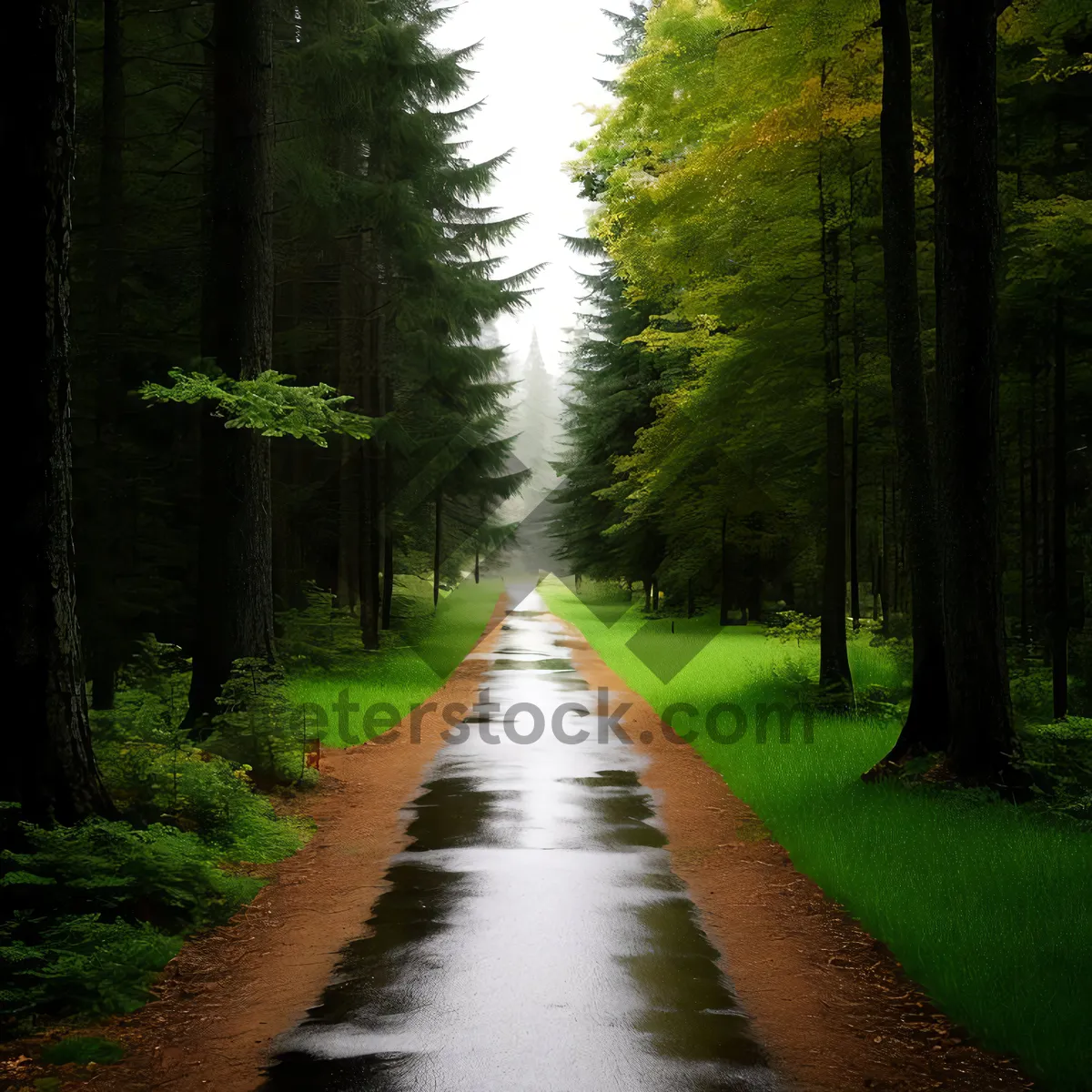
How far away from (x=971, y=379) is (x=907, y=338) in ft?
7.00

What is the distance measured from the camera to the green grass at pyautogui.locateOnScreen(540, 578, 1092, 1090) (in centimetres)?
475

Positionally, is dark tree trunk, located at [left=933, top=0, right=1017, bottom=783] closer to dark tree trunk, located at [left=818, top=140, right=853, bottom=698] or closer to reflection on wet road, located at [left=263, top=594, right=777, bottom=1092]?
reflection on wet road, located at [left=263, top=594, right=777, bottom=1092]

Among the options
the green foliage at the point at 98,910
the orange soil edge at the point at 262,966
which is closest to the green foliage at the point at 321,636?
the orange soil edge at the point at 262,966

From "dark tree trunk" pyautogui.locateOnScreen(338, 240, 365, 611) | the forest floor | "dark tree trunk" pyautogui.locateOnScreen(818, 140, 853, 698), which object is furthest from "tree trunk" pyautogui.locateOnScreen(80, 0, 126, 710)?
"dark tree trunk" pyautogui.locateOnScreen(818, 140, 853, 698)

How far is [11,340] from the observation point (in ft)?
20.5

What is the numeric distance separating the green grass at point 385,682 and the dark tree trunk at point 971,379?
25.7 ft

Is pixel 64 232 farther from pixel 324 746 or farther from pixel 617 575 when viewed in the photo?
pixel 617 575

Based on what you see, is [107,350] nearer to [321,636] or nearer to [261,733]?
[261,733]

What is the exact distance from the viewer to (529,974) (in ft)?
17.9

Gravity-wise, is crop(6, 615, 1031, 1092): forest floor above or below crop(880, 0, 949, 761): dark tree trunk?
below

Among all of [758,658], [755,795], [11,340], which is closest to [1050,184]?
[755,795]

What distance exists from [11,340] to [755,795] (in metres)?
7.66

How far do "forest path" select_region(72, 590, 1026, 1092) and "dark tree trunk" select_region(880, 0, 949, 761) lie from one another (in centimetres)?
336

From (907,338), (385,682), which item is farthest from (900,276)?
(385,682)
